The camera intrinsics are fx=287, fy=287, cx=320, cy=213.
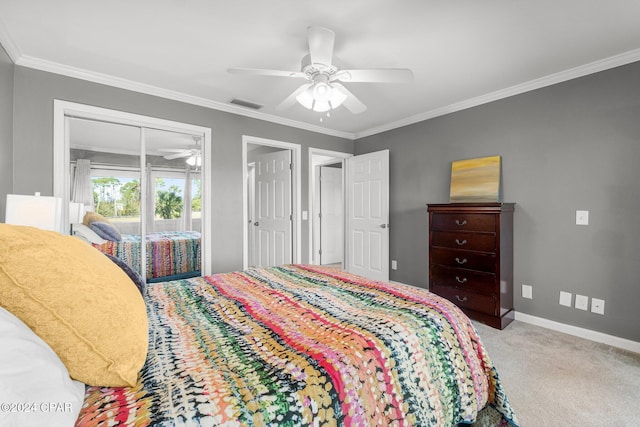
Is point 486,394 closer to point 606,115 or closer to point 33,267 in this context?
point 33,267

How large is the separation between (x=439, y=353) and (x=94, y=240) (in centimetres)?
311

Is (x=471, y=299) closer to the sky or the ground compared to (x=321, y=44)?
closer to the ground

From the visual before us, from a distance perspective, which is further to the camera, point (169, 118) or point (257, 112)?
point (257, 112)

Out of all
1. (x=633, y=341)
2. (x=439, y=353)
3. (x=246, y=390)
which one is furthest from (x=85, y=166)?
(x=633, y=341)

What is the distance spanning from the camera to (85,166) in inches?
107

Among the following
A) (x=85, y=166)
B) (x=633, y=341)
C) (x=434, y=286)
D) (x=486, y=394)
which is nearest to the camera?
(x=486, y=394)

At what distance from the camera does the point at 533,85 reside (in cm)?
284

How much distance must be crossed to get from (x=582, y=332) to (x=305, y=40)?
345cm

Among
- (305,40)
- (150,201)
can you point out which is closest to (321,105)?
(305,40)

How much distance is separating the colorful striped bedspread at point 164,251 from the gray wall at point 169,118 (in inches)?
9.8

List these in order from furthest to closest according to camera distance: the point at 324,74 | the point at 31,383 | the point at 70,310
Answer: the point at 324,74 → the point at 70,310 → the point at 31,383

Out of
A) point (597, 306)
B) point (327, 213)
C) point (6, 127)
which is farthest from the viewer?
point (327, 213)

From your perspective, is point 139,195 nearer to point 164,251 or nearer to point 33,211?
point 164,251

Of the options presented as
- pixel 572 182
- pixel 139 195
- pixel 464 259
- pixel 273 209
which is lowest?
pixel 464 259
